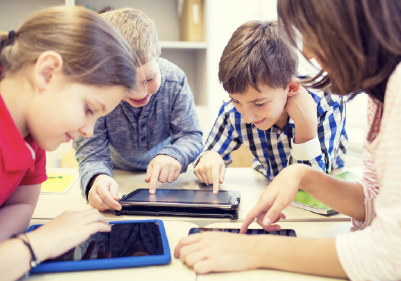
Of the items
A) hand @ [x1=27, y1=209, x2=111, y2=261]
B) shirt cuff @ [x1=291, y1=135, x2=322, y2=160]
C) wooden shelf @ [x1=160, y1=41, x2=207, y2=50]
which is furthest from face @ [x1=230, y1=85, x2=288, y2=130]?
wooden shelf @ [x1=160, y1=41, x2=207, y2=50]

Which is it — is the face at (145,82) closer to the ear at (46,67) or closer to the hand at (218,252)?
the ear at (46,67)

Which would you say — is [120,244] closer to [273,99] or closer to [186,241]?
[186,241]

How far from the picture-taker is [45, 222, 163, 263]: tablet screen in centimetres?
56

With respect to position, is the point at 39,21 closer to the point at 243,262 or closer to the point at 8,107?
the point at 8,107

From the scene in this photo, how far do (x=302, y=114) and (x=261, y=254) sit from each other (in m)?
0.60

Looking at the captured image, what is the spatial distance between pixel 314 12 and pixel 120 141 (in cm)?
93

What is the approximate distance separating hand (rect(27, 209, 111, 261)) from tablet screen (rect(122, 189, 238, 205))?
0.19 metres

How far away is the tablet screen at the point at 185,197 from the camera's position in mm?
828

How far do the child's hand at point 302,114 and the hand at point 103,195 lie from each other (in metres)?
0.58

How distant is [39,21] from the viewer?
0.63 metres

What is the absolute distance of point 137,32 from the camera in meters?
1.03

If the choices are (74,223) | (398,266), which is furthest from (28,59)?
(398,266)

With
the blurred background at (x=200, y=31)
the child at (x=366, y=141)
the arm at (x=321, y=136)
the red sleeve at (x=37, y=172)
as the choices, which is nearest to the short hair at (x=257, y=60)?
the arm at (x=321, y=136)

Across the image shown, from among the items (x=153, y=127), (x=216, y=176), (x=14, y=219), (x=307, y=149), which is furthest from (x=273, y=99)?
(x=14, y=219)
